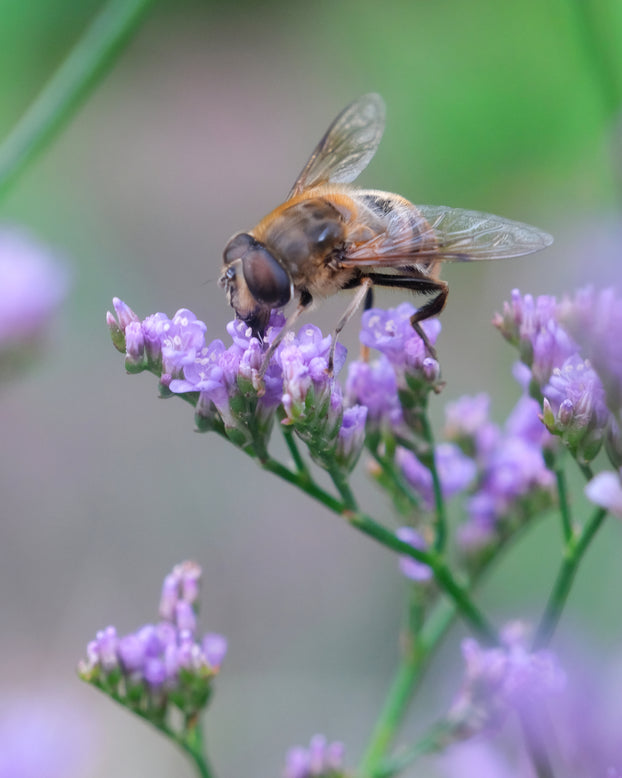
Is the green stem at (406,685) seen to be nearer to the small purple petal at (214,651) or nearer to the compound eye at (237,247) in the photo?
the small purple petal at (214,651)

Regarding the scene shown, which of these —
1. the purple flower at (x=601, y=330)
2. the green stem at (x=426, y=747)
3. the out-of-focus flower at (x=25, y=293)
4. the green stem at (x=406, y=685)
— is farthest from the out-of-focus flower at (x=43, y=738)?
the purple flower at (x=601, y=330)

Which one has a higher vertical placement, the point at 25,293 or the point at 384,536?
the point at 384,536

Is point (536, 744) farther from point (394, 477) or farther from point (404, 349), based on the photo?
point (404, 349)

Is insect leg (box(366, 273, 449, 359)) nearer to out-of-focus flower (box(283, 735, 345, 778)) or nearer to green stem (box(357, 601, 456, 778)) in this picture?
green stem (box(357, 601, 456, 778))

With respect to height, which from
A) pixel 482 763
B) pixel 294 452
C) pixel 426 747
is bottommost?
pixel 482 763

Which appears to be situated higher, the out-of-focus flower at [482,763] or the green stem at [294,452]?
the green stem at [294,452]

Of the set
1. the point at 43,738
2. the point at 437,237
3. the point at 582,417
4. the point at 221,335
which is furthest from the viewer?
the point at 221,335

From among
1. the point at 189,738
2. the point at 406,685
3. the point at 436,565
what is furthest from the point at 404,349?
the point at 189,738

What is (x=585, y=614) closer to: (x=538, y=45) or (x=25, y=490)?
(x=25, y=490)
